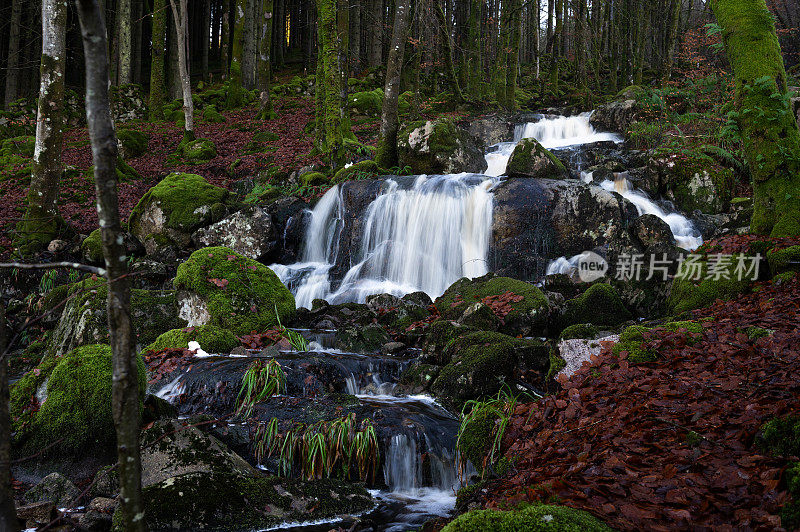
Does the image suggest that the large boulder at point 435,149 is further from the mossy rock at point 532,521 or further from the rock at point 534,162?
the mossy rock at point 532,521

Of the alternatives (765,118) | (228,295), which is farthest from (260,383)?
(765,118)

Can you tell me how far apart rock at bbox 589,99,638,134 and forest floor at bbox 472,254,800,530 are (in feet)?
47.6

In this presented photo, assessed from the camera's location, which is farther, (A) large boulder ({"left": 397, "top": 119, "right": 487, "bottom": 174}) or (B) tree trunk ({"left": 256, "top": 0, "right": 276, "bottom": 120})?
(B) tree trunk ({"left": 256, "top": 0, "right": 276, "bottom": 120})

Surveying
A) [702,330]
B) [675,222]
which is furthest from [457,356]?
[675,222]

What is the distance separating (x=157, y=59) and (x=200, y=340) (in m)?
19.2

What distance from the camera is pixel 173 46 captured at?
26.7 metres

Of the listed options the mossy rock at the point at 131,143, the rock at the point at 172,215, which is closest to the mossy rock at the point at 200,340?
the rock at the point at 172,215

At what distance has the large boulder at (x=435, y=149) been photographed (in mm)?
13508

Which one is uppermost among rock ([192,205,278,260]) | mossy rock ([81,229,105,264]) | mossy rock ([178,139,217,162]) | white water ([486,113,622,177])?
white water ([486,113,622,177])

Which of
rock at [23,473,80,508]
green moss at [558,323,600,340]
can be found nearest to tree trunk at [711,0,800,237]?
green moss at [558,323,600,340]

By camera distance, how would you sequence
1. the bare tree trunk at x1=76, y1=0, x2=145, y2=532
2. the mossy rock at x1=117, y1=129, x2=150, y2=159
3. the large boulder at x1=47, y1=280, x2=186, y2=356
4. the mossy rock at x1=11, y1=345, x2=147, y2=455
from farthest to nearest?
the mossy rock at x1=117, y1=129, x2=150, y2=159 → the large boulder at x1=47, y1=280, x2=186, y2=356 → the mossy rock at x1=11, y1=345, x2=147, y2=455 → the bare tree trunk at x1=76, y1=0, x2=145, y2=532

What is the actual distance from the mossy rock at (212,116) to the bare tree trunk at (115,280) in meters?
23.2

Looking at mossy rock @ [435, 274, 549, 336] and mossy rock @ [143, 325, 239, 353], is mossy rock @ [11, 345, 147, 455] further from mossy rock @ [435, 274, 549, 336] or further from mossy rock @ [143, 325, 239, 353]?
mossy rock @ [435, 274, 549, 336]

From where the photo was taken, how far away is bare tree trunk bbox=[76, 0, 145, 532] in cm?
193
